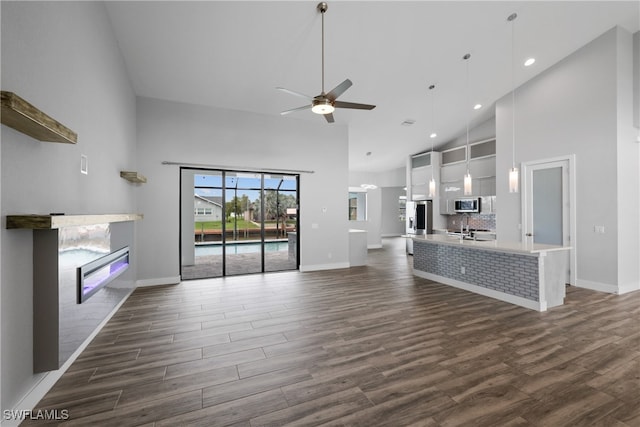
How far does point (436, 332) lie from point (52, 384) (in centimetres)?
348

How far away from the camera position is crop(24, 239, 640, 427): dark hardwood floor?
190 cm

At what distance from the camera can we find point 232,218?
610 cm

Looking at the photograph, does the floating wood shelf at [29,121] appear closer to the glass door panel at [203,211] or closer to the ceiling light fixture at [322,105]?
the ceiling light fixture at [322,105]

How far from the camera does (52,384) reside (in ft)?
7.27

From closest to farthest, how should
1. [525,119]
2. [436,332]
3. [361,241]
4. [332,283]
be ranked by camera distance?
[436,332] < [332,283] < [525,119] < [361,241]

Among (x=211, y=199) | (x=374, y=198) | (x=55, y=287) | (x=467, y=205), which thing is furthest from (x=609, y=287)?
(x=211, y=199)

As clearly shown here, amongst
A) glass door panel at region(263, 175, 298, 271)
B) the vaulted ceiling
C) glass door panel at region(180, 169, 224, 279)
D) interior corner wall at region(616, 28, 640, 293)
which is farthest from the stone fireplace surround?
interior corner wall at region(616, 28, 640, 293)

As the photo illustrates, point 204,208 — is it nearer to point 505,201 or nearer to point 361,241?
point 361,241

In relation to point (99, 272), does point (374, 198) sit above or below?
above

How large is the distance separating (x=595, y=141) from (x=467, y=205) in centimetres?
305

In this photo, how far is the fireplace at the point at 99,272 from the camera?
2.42 metres

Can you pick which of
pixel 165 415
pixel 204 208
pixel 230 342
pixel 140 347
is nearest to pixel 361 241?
pixel 204 208

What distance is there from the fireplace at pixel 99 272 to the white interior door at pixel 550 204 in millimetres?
6965

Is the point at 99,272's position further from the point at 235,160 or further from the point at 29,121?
the point at 235,160
